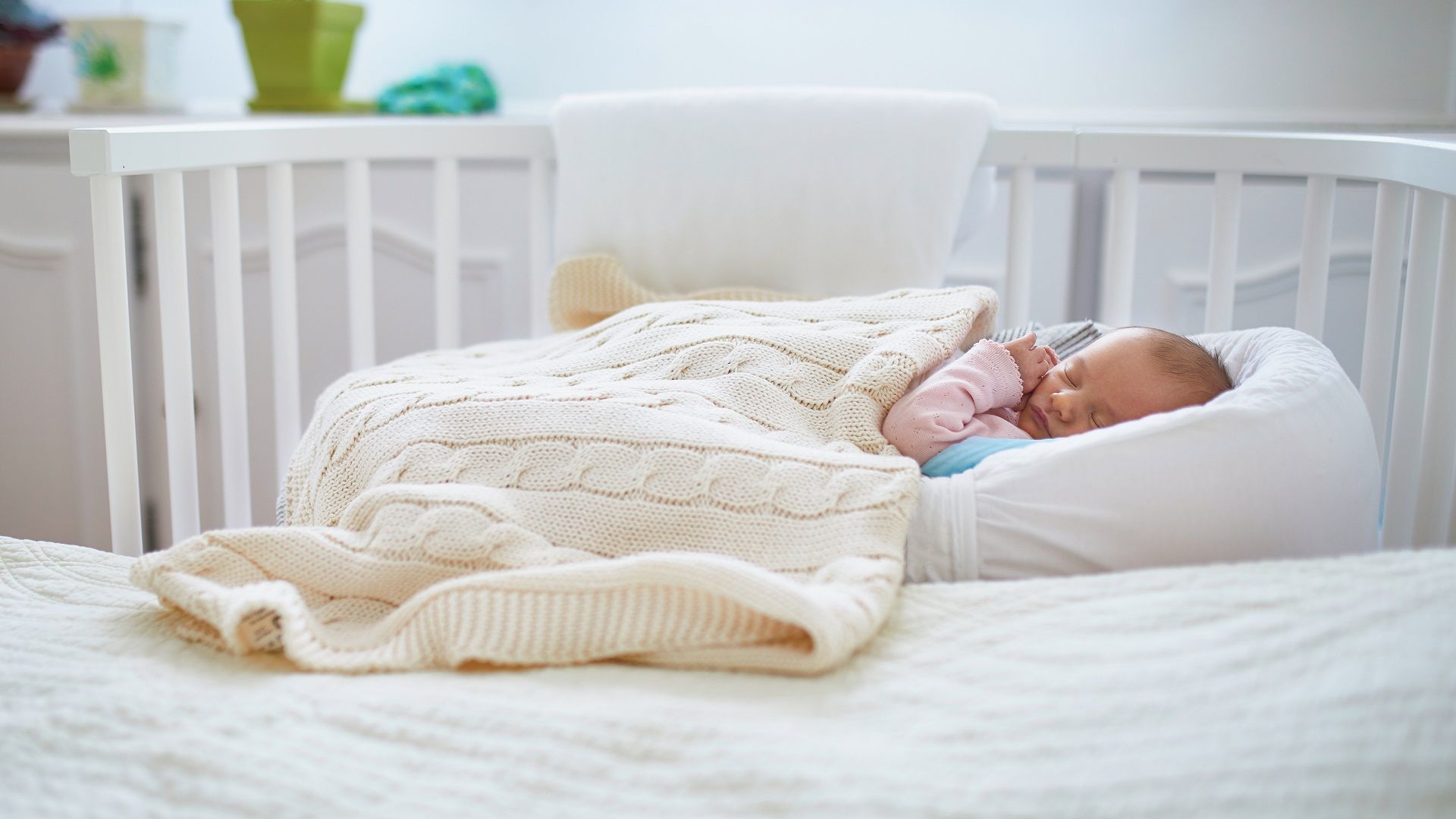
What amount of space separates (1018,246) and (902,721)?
73 centimetres

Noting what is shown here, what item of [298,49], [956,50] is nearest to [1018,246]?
[956,50]

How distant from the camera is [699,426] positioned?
0.78 meters

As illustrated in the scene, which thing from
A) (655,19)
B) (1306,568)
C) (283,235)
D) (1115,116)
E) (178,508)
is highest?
(655,19)

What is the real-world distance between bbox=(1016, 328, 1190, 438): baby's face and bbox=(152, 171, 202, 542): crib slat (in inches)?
26.6

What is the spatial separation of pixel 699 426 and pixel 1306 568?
358mm

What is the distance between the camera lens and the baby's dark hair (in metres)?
0.87

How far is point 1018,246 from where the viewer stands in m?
1.20

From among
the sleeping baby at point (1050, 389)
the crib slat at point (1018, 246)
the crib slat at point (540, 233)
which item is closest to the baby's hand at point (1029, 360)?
the sleeping baby at point (1050, 389)

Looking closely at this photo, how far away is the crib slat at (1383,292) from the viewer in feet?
3.18

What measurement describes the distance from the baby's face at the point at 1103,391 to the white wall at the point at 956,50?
0.78 m

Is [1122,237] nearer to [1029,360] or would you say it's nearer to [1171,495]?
[1029,360]

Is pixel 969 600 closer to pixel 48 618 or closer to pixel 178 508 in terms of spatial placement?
pixel 48 618

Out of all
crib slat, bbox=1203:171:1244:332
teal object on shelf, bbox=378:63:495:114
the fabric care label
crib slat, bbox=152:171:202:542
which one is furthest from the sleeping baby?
teal object on shelf, bbox=378:63:495:114

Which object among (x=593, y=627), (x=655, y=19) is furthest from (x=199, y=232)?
(x=593, y=627)
